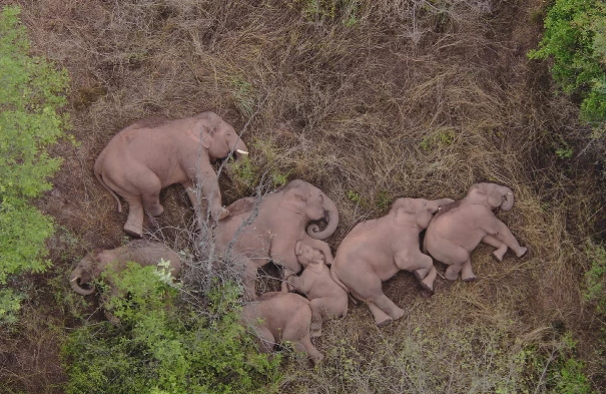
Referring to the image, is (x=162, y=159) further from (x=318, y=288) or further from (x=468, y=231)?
(x=468, y=231)

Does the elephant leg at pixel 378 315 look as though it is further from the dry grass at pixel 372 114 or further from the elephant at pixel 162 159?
the elephant at pixel 162 159

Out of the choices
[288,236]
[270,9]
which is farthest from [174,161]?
[270,9]

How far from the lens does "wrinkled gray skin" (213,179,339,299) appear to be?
637 centimetres

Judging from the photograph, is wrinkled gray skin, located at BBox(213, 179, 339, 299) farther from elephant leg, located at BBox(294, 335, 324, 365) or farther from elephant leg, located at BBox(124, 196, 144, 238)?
elephant leg, located at BBox(124, 196, 144, 238)

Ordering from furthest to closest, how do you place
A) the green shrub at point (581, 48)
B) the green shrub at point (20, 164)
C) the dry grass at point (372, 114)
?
the dry grass at point (372, 114)
the green shrub at point (581, 48)
the green shrub at point (20, 164)

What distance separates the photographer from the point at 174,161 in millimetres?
6387

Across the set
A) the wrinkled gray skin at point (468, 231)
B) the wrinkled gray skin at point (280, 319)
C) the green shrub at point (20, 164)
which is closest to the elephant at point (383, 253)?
the wrinkled gray skin at point (468, 231)

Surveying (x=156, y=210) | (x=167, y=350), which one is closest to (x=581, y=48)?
(x=156, y=210)

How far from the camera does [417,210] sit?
6441 millimetres

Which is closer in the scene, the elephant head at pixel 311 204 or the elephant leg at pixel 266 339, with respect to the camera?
the elephant leg at pixel 266 339

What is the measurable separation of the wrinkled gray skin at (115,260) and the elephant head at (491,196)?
261cm

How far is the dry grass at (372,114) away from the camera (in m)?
6.55

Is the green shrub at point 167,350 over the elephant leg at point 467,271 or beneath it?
beneath

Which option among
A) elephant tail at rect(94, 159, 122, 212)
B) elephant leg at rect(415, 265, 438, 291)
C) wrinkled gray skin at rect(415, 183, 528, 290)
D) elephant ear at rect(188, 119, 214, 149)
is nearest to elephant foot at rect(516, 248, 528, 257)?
wrinkled gray skin at rect(415, 183, 528, 290)
